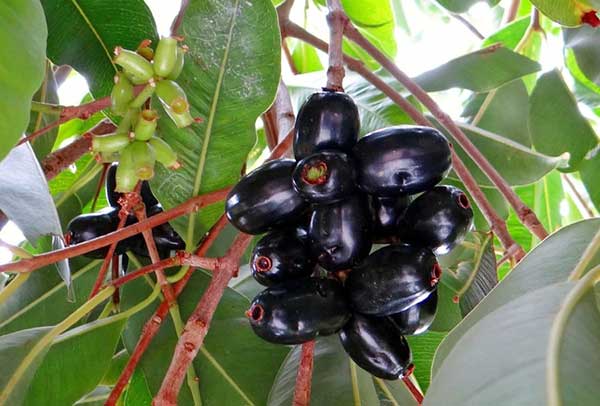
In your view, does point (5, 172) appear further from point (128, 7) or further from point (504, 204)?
point (504, 204)

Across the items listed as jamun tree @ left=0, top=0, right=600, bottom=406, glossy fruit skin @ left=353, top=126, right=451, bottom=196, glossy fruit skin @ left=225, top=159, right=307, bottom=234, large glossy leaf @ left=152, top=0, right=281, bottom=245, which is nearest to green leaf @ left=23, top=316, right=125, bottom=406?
jamun tree @ left=0, top=0, right=600, bottom=406

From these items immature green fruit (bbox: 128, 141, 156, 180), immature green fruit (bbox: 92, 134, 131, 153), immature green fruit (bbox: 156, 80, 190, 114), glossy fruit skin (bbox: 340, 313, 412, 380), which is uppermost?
immature green fruit (bbox: 156, 80, 190, 114)

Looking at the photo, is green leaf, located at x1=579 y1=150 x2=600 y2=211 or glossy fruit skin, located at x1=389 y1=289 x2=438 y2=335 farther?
green leaf, located at x1=579 y1=150 x2=600 y2=211

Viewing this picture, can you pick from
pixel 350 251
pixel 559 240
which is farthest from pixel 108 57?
pixel 559 240

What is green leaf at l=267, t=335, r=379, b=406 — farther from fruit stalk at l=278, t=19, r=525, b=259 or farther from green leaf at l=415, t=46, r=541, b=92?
green leaf at l=415, t=46, r=541, b=92

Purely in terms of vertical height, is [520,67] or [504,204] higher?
[520,67]

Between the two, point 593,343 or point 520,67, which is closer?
point 593,343

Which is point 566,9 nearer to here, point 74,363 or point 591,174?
point 591,174

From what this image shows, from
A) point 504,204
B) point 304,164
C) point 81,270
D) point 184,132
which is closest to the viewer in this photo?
point 304,164
